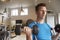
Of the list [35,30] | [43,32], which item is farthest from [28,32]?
[43,32]

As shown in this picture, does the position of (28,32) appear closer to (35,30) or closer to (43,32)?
(35,30)

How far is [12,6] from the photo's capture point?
8633mm

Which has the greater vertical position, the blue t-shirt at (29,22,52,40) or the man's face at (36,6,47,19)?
the man's face at (36,6,47,19)

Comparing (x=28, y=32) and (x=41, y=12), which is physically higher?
(x=41, y=12)

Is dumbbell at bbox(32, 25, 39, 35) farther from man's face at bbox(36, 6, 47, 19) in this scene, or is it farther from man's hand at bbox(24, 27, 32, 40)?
man's face at bbox(36, 6, 47, 19)

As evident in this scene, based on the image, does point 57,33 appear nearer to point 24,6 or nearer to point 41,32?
point 41,32

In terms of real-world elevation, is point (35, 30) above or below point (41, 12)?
below

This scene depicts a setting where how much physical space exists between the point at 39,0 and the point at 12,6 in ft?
6.27

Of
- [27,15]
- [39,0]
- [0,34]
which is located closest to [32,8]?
[27,15]

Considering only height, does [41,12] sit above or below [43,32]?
above

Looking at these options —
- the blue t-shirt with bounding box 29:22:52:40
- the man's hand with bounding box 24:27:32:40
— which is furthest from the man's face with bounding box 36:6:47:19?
the man's hand with bounding box 24:27:32:40

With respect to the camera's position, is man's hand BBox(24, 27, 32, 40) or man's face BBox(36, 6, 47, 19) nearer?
man's hand BBox(24, 27, 32, 40)

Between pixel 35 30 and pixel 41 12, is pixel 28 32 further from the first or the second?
pixel 41 12

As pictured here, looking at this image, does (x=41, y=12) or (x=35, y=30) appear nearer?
(x=35, y=30)
